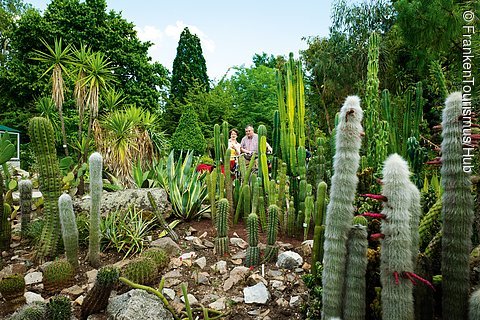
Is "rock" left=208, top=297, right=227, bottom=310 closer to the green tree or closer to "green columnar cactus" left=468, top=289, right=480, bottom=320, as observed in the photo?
"green columnar cactus" left=468, top=289, right=480, bottom=320

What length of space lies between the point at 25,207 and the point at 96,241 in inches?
Answer: 51.1

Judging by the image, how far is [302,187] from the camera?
164 inches

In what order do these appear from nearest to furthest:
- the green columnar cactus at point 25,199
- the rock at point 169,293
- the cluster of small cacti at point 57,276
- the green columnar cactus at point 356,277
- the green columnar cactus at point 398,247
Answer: the green columnar cactus at point 398,247 → the green columnar cactus at point 356,277 → the rock at point 169,293 → the cluster of small cacti at point 57,276 → the green columnar cactus at point 25,199

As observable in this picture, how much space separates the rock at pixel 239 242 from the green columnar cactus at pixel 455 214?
2.37 meters

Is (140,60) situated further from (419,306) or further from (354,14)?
(419,306)

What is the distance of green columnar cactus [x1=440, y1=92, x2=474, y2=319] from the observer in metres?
1.81

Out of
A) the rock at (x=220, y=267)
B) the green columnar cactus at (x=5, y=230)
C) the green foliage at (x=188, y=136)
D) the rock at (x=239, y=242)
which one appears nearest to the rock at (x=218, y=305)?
the rock at (x=220, y=267)

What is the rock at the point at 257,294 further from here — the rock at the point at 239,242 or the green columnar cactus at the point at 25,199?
the green columnar cactus at the point at 25,199

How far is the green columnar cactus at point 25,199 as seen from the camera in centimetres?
434

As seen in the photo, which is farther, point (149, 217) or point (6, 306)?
point (149, 217)

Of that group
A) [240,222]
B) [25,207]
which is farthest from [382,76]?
[25,207]

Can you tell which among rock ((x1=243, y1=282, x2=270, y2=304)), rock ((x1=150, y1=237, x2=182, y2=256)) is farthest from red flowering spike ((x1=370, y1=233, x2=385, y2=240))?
rock ((x1=150, y1=237, x2=182, y2=256))

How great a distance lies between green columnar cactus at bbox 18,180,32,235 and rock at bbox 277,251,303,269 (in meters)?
2.91

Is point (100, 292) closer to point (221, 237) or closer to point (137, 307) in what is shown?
point (137, 307)
